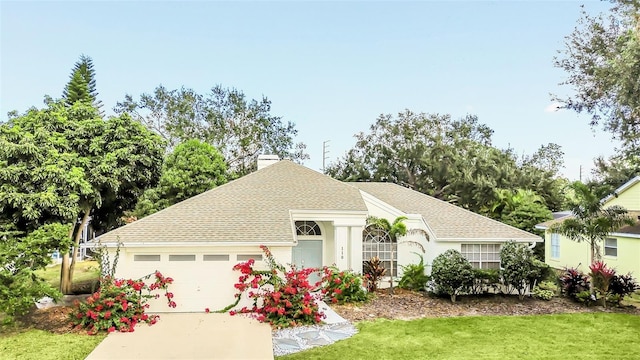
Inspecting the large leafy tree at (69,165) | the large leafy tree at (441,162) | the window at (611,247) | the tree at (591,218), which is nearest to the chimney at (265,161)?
the large leafy tree at (69,165)

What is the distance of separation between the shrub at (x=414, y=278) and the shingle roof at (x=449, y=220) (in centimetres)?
163

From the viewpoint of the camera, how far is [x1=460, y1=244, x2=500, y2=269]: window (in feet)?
50.5

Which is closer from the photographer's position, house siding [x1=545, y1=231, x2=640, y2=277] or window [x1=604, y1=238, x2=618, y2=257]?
house siding [x1=545, y1=231, x2=640, y2=277]

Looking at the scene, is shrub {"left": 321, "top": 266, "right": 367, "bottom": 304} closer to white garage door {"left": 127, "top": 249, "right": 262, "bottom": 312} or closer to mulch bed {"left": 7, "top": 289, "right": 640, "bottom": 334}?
mulch bed {"left": 7, "top": 289, "right": 640, "bottom": 334}

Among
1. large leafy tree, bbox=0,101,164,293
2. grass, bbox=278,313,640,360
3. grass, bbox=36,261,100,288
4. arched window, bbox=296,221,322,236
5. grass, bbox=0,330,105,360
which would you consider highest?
large leafy tree, bbox=0,101,164,293

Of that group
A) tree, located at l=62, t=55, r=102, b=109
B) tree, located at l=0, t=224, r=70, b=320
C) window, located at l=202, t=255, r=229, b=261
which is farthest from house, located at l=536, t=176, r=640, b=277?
tree, located at l=62, t=55, r=102, b=109

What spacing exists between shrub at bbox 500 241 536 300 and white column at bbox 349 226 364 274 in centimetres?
502

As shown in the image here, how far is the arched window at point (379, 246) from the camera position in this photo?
1616 centimetres

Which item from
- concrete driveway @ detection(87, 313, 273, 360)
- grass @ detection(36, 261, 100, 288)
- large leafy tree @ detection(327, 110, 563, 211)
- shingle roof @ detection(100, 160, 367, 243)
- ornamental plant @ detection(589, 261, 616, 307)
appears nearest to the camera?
concrete driveway @ detection(87, 313, 273, 360)

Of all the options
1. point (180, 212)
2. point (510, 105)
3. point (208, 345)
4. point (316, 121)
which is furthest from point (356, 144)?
point (208, 345)

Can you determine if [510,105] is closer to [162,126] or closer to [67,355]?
[67,355]

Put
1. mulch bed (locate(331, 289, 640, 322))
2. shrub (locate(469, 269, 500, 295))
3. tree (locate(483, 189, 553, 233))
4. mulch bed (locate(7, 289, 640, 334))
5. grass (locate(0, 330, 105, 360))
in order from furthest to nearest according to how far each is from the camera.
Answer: tree (locate(483, 189, 553, 233)), shrub (locate(469, 269, 500, 295)), mulch bed (locate(331, 289, 640, 322)), mulch bed (locate(7, 289, 640, 334)), grass (locate(0, 330, 105, 360))

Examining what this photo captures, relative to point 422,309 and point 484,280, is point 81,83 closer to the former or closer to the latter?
point 422,309

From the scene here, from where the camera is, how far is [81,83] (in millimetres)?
22359
